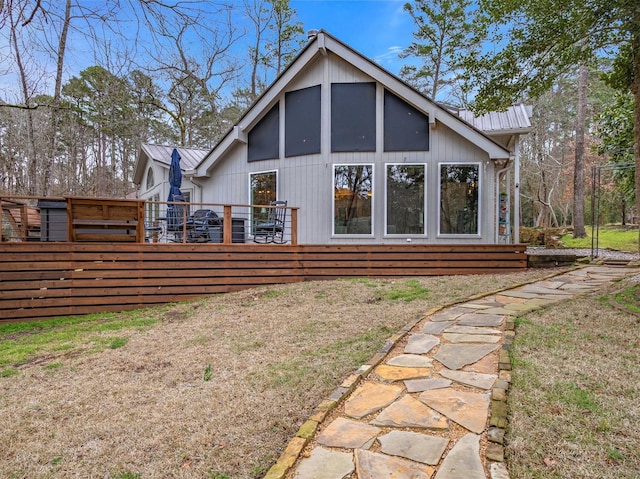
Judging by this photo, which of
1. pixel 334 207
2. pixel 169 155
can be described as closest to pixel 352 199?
pixel 334 207

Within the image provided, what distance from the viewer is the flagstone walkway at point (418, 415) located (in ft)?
6.16

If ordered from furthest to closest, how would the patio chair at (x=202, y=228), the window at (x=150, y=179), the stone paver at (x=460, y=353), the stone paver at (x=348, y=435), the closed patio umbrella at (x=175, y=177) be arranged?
the window at (x=150, y=179), the closed patio umbrella at (x=175, y=177), the patio chair at (x=202, y=228), the stone paver at (x=460, y=353), the stone paver at (x=348, y=435)

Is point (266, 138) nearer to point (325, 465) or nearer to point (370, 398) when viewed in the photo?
point (370, 398)

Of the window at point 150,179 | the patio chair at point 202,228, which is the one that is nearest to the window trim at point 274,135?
the patio chair at point 202,228

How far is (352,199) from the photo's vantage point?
8547 mm

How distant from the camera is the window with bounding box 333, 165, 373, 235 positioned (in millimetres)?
8484

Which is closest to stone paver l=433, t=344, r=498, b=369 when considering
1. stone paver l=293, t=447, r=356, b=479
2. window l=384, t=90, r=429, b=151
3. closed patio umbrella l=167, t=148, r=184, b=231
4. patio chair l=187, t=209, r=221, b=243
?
stone paver l=293, t=447, r=356, b=479

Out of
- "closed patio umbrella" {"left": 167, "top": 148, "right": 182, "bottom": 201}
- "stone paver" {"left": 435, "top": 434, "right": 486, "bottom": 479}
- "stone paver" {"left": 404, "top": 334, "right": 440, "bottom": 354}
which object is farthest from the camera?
"closed patio umbrella" {"left": 167, "top": 148, "right": 182, "bottom": 201}

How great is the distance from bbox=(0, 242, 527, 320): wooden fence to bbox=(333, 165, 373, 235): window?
777mm

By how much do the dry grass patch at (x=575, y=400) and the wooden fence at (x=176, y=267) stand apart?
3.82m

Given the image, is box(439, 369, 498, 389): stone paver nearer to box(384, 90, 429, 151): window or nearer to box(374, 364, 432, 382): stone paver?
box(374, 364, 432, 382): stone paver

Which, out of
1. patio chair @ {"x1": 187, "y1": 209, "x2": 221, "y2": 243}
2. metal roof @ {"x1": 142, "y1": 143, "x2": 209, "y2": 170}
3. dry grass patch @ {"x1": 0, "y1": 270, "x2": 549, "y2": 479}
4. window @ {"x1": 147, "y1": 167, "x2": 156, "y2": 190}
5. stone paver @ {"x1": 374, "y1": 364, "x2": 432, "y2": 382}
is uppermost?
metal roof @ {"x1": 142, "y1": 143, "x2": 209, "y2": 170}

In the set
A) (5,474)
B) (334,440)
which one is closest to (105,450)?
(5,474)

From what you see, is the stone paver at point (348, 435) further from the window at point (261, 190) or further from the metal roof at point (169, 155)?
the metal roof at point (169, 155)
